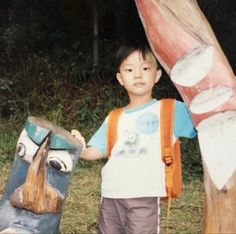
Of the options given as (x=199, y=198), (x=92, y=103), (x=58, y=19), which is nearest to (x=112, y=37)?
(x=58, y=19)

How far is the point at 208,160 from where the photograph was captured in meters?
2.64

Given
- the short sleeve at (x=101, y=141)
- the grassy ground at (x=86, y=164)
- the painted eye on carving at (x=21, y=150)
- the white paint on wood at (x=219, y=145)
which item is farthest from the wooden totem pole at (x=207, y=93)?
the grassy ground at (x=86, y=164)

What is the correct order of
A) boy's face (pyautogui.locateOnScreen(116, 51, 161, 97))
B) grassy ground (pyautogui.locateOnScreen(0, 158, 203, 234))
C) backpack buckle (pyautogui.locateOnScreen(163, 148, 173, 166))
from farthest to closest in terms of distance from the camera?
grassy ground (pyautogui.locateOnScreen(0, 158, 203, 234)) < boy's face (pyautogui.locateOnScreen(116, 51, 161, 97)) < backpack buckle (pyautogui.locateOnScreen(163, 148, 173, 166))

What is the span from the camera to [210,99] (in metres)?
2.65

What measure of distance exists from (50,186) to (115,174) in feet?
0.90

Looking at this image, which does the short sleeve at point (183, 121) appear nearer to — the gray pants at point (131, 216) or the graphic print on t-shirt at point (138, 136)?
the graphic print on t-shirt at point (138, 136)

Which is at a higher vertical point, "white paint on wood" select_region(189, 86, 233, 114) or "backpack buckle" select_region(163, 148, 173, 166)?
"white paint on wood" select_region(189, 86, 233, 114)

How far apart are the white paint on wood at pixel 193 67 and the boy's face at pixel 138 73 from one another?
0.32 ft

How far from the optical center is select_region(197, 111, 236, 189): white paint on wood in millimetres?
2602

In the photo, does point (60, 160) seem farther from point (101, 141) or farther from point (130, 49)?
point (130, 49)

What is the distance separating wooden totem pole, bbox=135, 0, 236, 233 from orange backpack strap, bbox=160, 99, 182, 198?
105 millimetres

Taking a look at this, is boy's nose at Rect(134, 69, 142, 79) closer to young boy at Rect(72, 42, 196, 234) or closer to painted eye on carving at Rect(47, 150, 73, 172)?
young boy at Rect(72, 42, 196, 234)

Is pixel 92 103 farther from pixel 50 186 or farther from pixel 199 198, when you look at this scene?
pixel 50 186

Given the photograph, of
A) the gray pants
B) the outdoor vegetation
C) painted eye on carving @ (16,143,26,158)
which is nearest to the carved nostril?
painted eye on carving @ (16,143,26,158)
